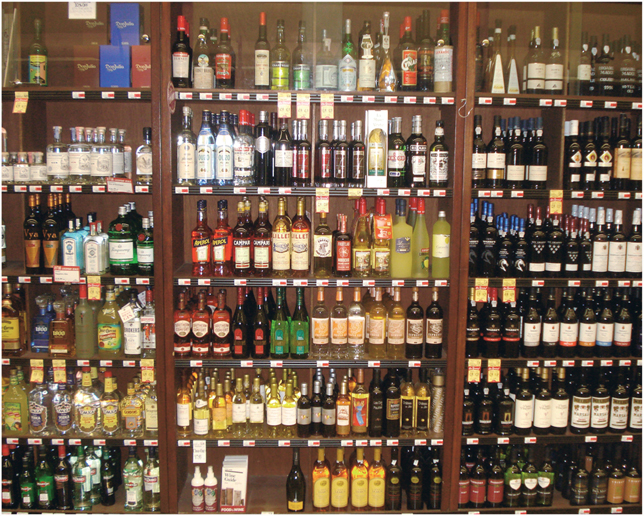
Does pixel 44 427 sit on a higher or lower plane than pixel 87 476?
higher

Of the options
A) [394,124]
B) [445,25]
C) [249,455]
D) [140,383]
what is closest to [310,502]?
[249,455]

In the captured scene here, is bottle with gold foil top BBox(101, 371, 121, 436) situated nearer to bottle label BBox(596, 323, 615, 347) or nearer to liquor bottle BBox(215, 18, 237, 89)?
liquor bottle BBox(215, 18, 237, 89)

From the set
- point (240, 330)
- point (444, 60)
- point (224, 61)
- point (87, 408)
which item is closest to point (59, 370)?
point (87, 408)

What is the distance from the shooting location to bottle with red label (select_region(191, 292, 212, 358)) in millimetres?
2869

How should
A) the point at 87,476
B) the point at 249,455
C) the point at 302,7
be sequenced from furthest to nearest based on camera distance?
1. the point at 249,455
2. the point at 302,7
3. the point at 87,476

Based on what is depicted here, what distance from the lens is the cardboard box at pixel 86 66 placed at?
3068 mm

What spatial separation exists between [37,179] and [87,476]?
5.79ft

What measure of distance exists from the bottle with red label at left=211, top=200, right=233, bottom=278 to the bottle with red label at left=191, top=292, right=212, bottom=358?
24cm

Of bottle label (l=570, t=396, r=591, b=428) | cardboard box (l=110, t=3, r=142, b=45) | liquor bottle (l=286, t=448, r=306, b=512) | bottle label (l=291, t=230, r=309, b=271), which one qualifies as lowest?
liquor bottle (l=286, t=448, r=306, b=512)

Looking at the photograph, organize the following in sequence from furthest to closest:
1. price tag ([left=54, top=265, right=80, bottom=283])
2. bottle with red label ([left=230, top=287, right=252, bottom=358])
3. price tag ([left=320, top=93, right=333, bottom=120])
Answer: bottle with red label ([left=230, top=287, right=252, bottom=358])
price tag ([left=54, top=265, right=80, bottom=283])
price tag ([left=320, top=93, right=333, bottom=120])

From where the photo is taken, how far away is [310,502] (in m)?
3.06

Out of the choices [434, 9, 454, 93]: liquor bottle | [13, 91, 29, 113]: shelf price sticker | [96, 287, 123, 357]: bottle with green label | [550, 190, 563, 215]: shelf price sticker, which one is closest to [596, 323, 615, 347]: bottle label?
[550, 190, 563, 215]: shelf price sticker

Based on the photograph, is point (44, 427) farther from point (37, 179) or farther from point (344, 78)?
point (344, 78)

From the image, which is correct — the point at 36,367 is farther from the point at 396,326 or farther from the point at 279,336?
the point at 396,326
